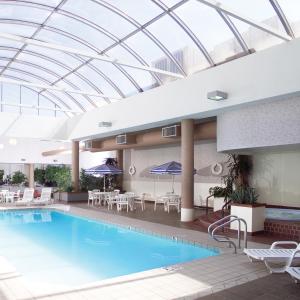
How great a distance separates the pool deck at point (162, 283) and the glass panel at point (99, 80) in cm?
1017

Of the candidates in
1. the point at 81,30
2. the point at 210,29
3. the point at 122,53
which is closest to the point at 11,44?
the point at 81,30

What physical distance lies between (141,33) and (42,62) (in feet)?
22.0

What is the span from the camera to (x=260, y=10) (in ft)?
27.0

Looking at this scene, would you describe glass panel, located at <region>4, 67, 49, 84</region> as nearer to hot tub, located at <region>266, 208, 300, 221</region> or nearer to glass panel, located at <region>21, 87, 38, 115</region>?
glass panel, located at <region>21, 87, 38, 115</region>

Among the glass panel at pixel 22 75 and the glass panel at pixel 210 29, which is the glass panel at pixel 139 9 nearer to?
the glass panel at pixel 210 29

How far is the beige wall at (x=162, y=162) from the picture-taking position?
49.9 feet

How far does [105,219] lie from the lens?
38.0 ft

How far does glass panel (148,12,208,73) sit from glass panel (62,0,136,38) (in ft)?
3.21

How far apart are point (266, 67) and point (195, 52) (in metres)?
3.05

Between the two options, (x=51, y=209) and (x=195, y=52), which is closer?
(x=195, y=52)

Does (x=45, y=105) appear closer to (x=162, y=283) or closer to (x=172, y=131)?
(x=172, y=131)

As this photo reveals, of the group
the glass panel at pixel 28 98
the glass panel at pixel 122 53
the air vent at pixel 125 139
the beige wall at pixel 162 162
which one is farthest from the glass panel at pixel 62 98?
the glass panel at pixel 122 53

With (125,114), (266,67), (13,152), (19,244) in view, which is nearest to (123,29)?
(125,114)

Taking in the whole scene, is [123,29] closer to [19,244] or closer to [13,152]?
[19,244]
